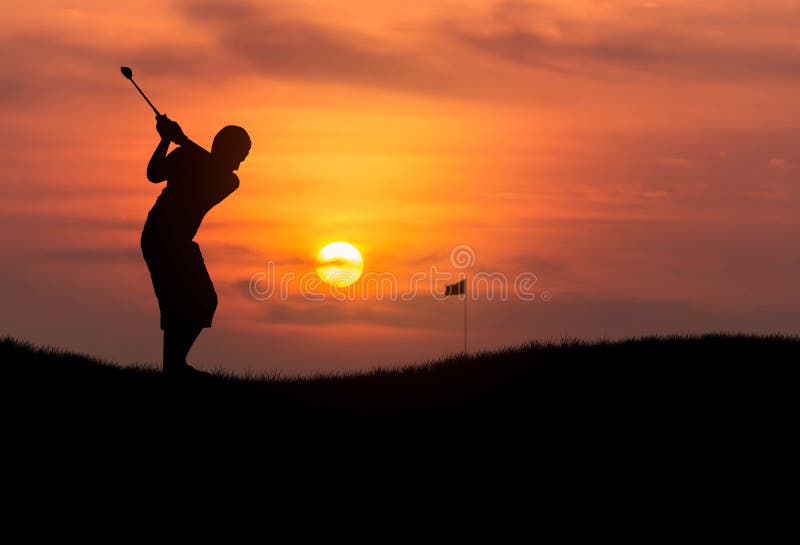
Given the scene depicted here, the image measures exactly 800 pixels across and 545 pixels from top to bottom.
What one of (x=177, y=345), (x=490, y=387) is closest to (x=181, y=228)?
(x=177, y=345)

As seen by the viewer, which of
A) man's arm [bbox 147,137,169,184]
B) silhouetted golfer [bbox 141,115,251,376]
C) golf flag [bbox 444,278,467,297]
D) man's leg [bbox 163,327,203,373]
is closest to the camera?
man's arm [bbox 147,137,169,184]

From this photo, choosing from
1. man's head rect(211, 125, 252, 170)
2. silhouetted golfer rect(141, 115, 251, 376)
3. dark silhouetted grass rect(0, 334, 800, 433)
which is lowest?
dark silhouetted grass rect(0, 334, 800, 433)

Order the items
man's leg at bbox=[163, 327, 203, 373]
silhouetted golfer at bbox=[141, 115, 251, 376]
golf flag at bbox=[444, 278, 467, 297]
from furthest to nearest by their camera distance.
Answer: golf flag at bbox=[444, 278, 467, 297]
man's leg at bbox=[163, 327, 203, 373]
silhouetted golfer at bbox=[141, 115, 251, 376]

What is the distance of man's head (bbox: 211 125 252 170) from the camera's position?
1579cm

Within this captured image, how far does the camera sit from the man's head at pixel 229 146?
1579 centimetres

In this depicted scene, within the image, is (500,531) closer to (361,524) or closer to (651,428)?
(361,524)

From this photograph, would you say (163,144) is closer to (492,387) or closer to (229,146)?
→ (229,146)

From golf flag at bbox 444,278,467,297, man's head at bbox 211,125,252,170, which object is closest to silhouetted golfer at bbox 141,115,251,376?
man's head at bbox 211,125,252,170

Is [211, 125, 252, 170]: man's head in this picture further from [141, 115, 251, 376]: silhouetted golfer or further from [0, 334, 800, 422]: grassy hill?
[0, 334, 800, 422]: grassy hill

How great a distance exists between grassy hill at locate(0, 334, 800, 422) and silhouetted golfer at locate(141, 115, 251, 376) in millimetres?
857

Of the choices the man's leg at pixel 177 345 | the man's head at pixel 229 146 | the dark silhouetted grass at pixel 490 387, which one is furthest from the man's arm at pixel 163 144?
the dark silhouetted grass at pixel 490 387

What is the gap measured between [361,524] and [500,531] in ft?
4.69

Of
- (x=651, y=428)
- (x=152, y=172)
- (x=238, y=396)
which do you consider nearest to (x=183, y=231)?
(x=152, y=172)

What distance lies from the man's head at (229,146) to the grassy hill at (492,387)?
2962 mm
